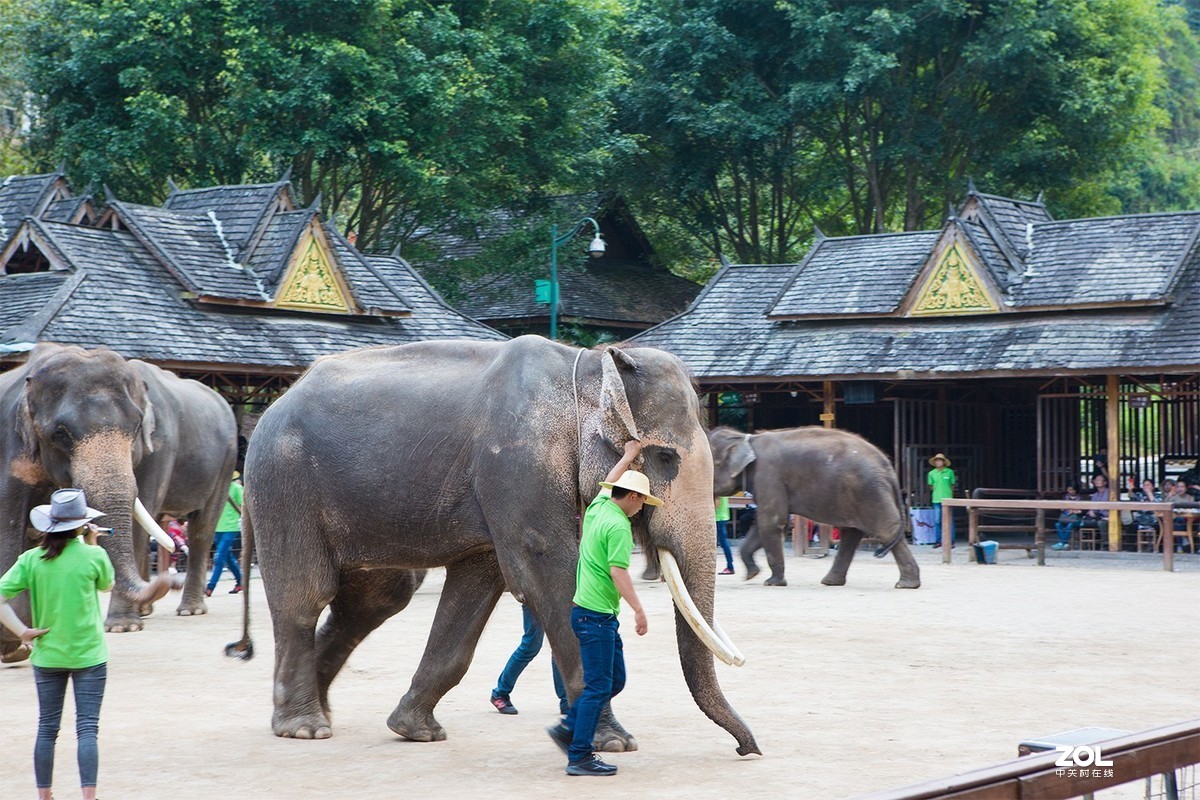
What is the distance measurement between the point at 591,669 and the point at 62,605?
88.8 inches

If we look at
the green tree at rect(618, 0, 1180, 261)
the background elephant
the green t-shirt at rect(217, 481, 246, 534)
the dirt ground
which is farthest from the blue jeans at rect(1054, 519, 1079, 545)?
the background elephant

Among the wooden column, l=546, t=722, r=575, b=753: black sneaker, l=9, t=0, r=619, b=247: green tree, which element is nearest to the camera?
l=546, t=722, r=575, b=753: black sneaker

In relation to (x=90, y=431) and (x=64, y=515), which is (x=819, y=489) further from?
(x=64, y=515)

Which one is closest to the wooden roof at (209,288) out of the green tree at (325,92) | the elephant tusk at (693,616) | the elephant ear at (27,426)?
the green tree at (325,92)

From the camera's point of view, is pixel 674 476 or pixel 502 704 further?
pixel 502 704

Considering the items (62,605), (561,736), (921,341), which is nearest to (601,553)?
(561,736)

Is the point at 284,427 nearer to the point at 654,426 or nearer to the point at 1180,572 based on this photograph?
the point at 654,426

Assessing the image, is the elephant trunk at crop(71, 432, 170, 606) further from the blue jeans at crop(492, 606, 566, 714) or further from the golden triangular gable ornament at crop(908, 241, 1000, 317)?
the golden triangular gable ornament at crop(908, 241, 1000, 317)

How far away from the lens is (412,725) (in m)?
8.11

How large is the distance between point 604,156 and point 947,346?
10991mm

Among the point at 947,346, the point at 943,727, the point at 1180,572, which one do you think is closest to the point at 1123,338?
the point at 947,346

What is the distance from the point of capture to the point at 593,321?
34969 mm

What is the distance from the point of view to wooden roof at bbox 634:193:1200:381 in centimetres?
2325

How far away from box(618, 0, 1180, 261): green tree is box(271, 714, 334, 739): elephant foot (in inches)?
1059
